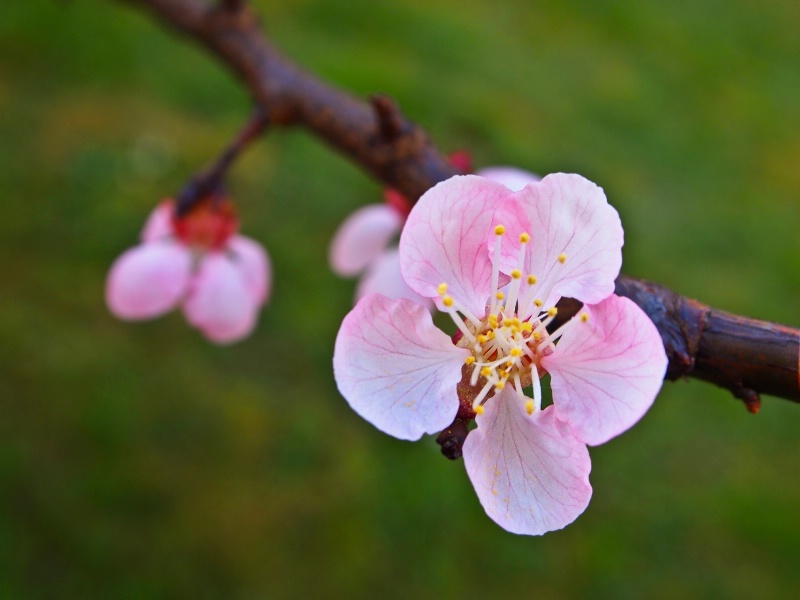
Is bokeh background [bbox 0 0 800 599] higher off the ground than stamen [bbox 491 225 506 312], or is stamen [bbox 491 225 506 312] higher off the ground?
stamen [bbox 491 225 506 312]

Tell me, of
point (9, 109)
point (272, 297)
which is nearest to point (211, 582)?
point (272, 297)

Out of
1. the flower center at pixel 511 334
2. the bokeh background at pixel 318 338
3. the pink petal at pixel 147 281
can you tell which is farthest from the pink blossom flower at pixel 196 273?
the bokeh background at pixel 318 338

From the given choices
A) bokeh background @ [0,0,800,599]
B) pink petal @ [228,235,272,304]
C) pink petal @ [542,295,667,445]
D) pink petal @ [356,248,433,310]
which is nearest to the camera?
pink petal @ [542,295,667,445]

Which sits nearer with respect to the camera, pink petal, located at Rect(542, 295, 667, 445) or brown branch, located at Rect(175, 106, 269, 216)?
pink petal, located at Rect(542, 295, 667, 445)

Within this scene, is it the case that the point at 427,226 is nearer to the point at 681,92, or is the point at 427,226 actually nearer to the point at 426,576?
the point at 426,576

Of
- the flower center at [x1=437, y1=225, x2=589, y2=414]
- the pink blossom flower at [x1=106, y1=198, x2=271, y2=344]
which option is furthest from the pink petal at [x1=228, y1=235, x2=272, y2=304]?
the flower center at [x1=437, y1=225, x2=589, y2=414]

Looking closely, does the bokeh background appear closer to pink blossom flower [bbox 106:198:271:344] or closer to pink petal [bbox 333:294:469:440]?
pink blossom flower [bbox 106:198:271:344]
